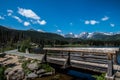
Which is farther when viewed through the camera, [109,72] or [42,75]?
[42,75]

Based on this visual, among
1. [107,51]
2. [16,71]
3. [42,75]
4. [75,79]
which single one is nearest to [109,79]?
[107,51]

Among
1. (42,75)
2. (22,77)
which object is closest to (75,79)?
(42,75)

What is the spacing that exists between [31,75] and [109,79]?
8356mm

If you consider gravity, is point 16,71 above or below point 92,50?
below

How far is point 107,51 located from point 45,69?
26.3ft

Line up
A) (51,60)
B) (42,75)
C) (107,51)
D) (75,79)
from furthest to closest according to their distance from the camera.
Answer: (51,60)
(42,75)
(75,79)
(107,51)

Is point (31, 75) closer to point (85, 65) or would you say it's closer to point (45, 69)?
point (45, 69)

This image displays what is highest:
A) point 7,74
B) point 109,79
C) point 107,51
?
point 107,51

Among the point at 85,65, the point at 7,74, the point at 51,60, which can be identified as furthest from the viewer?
the point at 7,74

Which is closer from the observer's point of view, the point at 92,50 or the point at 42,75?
the point at 92,50

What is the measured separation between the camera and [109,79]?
7836 millimetres

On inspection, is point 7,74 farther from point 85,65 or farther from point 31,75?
point 85,65

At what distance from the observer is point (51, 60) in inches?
606

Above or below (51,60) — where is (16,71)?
below
